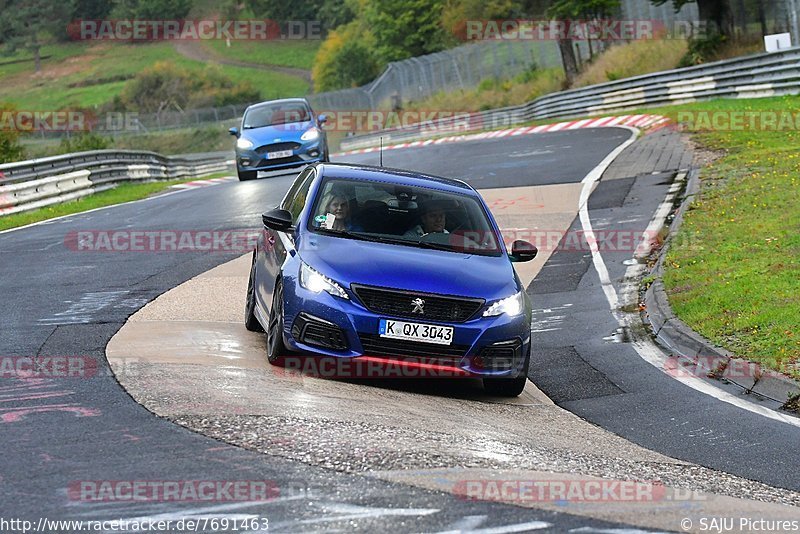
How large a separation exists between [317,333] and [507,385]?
5.05 feet

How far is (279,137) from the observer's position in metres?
28.7

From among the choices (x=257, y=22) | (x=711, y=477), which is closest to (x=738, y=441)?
(x=711, y=477)

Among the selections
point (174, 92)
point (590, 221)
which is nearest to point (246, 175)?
point (590, 221)

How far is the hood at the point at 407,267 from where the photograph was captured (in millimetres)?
9406

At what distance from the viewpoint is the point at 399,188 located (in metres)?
11.0

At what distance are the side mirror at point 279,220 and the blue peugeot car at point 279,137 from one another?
58.9ft

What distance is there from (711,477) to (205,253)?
1122 centimetres

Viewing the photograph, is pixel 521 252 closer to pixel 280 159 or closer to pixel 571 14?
pixel 280 159

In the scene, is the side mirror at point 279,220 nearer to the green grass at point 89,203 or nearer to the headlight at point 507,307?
the headlight at point 507,307

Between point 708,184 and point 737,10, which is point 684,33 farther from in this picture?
point 708,184

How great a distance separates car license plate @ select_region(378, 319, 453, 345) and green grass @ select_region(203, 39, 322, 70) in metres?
136

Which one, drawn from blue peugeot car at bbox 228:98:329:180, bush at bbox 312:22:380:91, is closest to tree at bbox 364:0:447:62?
bush at bbox 312:22:380:91
